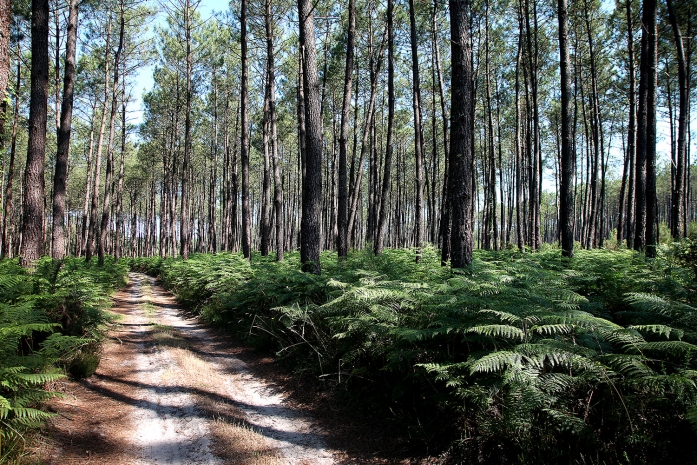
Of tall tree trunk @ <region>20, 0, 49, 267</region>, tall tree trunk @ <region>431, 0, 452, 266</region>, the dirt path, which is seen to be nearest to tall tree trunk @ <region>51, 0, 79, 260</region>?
tall tree trunk @ <region>20, 0, 49, 267</region>

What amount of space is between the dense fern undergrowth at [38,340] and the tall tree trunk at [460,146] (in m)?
5.53

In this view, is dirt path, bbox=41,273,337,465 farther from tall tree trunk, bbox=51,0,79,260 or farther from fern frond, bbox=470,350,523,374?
tall tree trunk, bbox=51,0,79,260

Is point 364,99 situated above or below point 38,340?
above

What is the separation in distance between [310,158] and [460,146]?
3374mm

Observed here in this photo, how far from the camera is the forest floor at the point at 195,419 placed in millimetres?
3680

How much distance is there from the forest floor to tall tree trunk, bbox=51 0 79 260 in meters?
7.43

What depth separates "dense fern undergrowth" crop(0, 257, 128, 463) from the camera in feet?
10.0

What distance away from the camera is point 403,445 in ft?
12.1

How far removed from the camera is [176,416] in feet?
14.7

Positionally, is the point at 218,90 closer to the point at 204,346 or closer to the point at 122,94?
the point at 122,94

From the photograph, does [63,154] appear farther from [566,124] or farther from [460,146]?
[566,124]

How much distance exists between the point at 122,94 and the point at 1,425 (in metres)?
26.7

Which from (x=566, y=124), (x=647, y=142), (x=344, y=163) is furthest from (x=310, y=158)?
(x=647, y=142)

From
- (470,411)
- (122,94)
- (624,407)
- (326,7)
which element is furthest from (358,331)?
(122,94)
